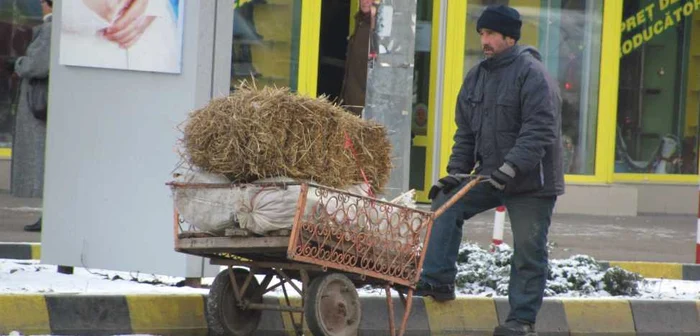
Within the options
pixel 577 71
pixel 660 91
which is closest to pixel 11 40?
pixel 577 71

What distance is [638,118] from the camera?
16781 millimetres

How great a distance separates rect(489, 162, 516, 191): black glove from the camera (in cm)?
736

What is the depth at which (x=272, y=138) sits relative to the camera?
264 inches

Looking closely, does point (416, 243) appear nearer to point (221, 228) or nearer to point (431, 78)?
point (221, 228)

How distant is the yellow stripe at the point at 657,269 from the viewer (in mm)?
10836

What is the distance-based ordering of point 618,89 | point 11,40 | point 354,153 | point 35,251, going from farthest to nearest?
point 618,89
point 11,40
point 35,251
point 354,153

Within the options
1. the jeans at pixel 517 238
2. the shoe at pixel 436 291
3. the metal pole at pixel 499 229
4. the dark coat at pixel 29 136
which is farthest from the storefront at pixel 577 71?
the jeans at pixel 517 238

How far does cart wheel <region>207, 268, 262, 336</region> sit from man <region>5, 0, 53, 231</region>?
5.96m

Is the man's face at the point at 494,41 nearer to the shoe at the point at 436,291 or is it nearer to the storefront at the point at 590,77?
the shoe at the point at 436,291

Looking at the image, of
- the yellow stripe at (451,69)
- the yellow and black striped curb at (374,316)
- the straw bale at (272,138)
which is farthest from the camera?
the yellow stripe at (451,69)

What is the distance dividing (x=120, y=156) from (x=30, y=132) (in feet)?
17.0

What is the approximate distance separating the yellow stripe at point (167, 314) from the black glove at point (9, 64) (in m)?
7.36

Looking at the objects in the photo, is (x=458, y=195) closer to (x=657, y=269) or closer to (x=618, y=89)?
(x=657, y=269)

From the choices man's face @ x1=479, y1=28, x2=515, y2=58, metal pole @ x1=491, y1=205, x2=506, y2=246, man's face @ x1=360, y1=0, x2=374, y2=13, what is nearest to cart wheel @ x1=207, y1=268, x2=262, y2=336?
man's face @ x1=479, y1=28, x2=515, y2=58
